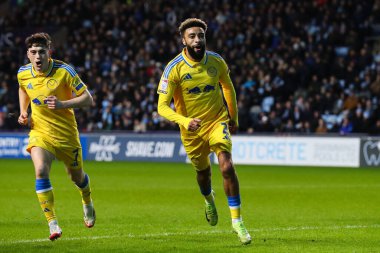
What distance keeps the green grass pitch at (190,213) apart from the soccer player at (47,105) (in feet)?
3.13

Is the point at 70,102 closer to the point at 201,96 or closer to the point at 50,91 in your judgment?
the point at 50,91

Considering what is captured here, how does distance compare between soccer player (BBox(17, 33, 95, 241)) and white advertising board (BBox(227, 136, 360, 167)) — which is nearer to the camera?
soccer player (BBox(17, 33, 95, 241))

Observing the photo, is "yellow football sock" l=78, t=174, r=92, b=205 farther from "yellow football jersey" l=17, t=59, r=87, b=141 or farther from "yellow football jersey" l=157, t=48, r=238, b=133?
"yellow football jersey" l=157, t=48, r=238, b=133

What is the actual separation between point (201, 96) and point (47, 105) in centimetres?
178

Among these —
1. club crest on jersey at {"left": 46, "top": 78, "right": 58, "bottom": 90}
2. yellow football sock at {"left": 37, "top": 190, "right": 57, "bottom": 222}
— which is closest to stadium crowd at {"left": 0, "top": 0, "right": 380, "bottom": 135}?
club crest on jersey at {"left": 46, "top": 78, "right": 58, "bottom": 90}

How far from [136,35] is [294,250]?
27.8 m

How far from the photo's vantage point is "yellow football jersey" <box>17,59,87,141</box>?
10070mm

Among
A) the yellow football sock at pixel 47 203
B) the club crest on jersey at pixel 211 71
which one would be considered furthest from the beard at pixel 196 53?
the yellow football sock at pixel 47 203

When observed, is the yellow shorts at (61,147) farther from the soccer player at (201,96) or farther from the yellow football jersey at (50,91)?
the soccer player at (201,96)

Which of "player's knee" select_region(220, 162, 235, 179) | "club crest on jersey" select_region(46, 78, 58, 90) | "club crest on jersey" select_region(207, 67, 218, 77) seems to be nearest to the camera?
"player's knee" select_region(220, 162, 235, 179)

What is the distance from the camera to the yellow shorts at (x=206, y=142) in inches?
393

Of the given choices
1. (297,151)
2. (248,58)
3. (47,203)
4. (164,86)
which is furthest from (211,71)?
(248,58)

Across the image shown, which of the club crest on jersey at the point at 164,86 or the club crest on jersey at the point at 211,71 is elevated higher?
the club crest on jersey at the point at 211,71

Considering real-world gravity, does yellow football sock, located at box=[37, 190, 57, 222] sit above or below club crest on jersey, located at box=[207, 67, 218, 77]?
below
